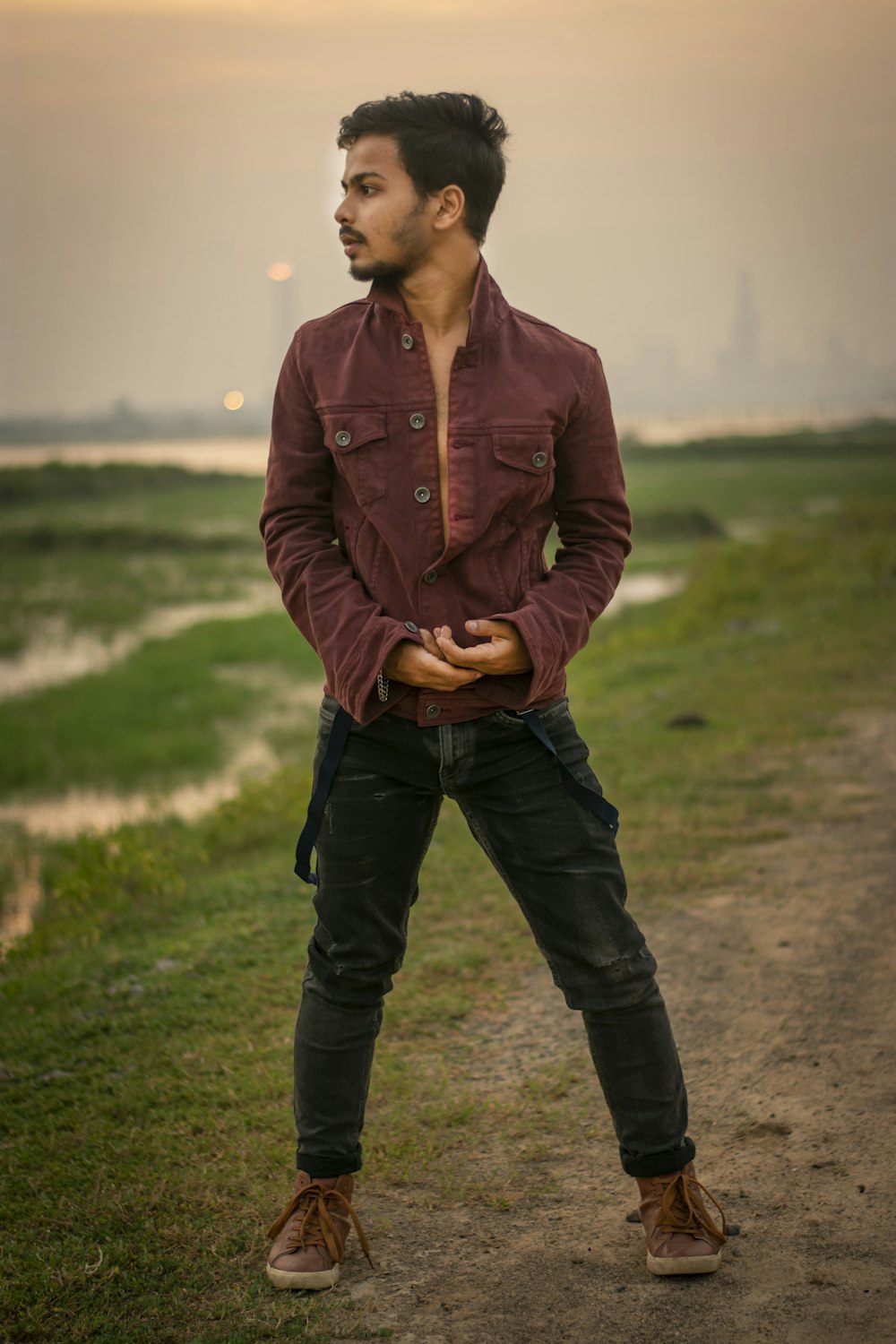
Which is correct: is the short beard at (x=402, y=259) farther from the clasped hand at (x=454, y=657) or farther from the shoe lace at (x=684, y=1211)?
the shoe lace at (x=684, y=1211)

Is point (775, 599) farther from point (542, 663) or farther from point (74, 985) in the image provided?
point (542, 663)

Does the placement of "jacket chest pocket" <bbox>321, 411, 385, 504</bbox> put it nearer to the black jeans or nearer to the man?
the man

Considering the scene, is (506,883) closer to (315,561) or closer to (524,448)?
(315,561)

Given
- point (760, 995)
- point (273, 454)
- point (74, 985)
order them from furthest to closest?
A: point (74, 985)
point (760, 995)
point (273, 454)

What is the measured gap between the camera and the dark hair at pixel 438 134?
7.80 feet

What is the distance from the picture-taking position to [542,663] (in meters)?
2.37

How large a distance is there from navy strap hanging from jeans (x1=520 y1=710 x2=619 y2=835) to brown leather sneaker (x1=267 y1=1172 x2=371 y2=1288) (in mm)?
892

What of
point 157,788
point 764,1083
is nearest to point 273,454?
point 764,1083

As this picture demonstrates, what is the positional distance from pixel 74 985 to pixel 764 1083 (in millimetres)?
2278

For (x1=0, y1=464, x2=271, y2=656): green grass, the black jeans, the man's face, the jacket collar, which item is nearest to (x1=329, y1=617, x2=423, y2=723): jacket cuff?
the black jeans

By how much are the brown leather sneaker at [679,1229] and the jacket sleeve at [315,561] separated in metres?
1.06

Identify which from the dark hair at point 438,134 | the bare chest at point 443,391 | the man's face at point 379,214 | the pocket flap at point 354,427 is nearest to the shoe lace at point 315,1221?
the bare chest at point 443,391

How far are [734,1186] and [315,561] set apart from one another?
162 cm

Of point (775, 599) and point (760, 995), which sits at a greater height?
point (760, 995)
